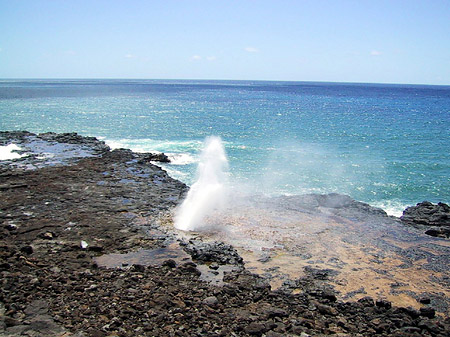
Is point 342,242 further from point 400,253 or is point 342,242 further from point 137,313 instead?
point 137,313

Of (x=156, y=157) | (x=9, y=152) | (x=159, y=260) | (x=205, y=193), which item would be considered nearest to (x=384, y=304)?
(x=159, y=260)

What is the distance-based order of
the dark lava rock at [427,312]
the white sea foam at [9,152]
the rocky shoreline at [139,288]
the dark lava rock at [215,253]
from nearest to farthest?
the rocky shoreline at [139,288] → the dark lava rock at [427,312] → the dark lava rock at [215,253] → the white sea foam at [9,152]

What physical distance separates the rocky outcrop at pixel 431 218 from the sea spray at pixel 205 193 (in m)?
10.9

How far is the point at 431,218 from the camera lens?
2167 centimetres

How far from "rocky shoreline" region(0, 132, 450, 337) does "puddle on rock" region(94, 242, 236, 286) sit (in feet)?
0.22

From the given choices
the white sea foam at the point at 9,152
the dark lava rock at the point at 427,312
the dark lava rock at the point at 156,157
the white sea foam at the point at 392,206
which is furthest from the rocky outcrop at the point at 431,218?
the white sea foam at the point at 9,152

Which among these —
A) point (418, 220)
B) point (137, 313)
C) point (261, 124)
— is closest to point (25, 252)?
point (137, 313)

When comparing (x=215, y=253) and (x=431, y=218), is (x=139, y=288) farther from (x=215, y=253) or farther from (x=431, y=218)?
(x=431, y=218)

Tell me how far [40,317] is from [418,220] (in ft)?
63.5

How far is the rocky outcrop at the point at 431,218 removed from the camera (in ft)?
64.3

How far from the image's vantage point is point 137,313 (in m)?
11.1

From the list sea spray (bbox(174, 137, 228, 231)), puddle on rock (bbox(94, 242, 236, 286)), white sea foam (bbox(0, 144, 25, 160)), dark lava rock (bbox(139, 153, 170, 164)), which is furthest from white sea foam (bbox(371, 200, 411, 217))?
white sea foam (bbox(0, 144, 25, 160))

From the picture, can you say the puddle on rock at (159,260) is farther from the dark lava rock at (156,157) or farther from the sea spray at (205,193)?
the dark lava rock at (156,157)

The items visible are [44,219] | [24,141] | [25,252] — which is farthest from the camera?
[24,141]
